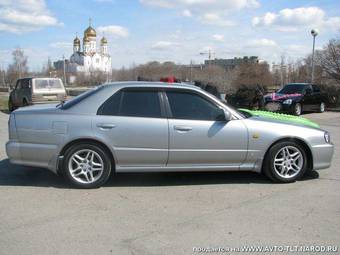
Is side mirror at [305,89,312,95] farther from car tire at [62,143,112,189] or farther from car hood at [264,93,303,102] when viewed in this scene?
car tire at [62,143,112,189]

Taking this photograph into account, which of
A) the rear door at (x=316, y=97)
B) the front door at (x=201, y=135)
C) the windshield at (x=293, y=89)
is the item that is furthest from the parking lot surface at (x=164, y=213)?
the rear door at (x=316, y=97)

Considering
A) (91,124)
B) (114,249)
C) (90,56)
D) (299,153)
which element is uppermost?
(90,56)

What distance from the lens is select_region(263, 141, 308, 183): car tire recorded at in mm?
6715

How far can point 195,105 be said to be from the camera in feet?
21.8

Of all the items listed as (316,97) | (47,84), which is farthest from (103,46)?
(316,97)

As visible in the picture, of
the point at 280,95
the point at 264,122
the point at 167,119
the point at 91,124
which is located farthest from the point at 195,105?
the point at 280,95

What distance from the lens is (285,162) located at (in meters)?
6.78

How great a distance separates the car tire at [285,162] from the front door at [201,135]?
15.9 inches

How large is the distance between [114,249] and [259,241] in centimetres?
137

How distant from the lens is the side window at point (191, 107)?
6.60 m

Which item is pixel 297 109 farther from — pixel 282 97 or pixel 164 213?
pixel 164 213

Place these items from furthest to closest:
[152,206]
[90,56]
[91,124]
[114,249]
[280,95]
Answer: [90,56]
[280,95]
[91,124]
[152,206]
[114,249]

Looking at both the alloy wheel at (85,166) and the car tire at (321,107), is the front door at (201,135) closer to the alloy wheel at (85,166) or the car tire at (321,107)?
the alloy wheel at (85,166)

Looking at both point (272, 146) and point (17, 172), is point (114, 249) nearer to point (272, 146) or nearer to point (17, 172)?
point (272, 146)
